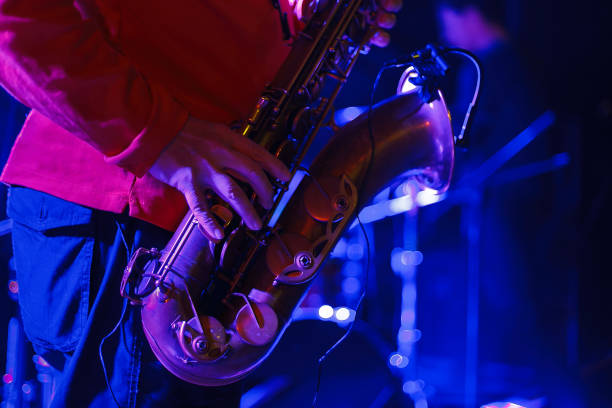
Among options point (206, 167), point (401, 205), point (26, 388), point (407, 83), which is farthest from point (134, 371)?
point (401, 205)

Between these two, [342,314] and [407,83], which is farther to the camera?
[342,314]

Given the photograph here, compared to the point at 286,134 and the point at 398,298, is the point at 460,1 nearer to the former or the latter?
the point at 398,298

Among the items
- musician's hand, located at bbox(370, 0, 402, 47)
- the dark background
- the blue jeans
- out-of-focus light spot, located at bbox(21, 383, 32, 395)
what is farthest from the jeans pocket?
the dark background

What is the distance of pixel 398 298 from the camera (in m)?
4.08

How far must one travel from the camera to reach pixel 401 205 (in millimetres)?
3555

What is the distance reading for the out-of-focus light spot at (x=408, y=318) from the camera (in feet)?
12.0

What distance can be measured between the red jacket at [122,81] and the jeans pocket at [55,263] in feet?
0.17

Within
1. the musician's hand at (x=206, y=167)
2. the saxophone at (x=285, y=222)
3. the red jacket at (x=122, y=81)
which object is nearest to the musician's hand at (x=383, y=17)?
the saxophone at (x=285, y=222)

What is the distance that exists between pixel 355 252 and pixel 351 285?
1.16 ft

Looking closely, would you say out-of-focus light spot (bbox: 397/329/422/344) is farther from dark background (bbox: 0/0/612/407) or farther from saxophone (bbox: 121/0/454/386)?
saxophone (bbox: 121/0/454/386)

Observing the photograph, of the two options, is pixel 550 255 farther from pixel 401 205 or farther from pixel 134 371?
pixel 134 371

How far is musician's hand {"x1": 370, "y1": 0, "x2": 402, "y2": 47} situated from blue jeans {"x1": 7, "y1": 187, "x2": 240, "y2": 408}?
1.03 m

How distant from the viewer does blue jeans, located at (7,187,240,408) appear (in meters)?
0.98

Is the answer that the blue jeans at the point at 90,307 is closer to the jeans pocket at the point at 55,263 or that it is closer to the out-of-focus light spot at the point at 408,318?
the jeans pocket at the point at 55,263
